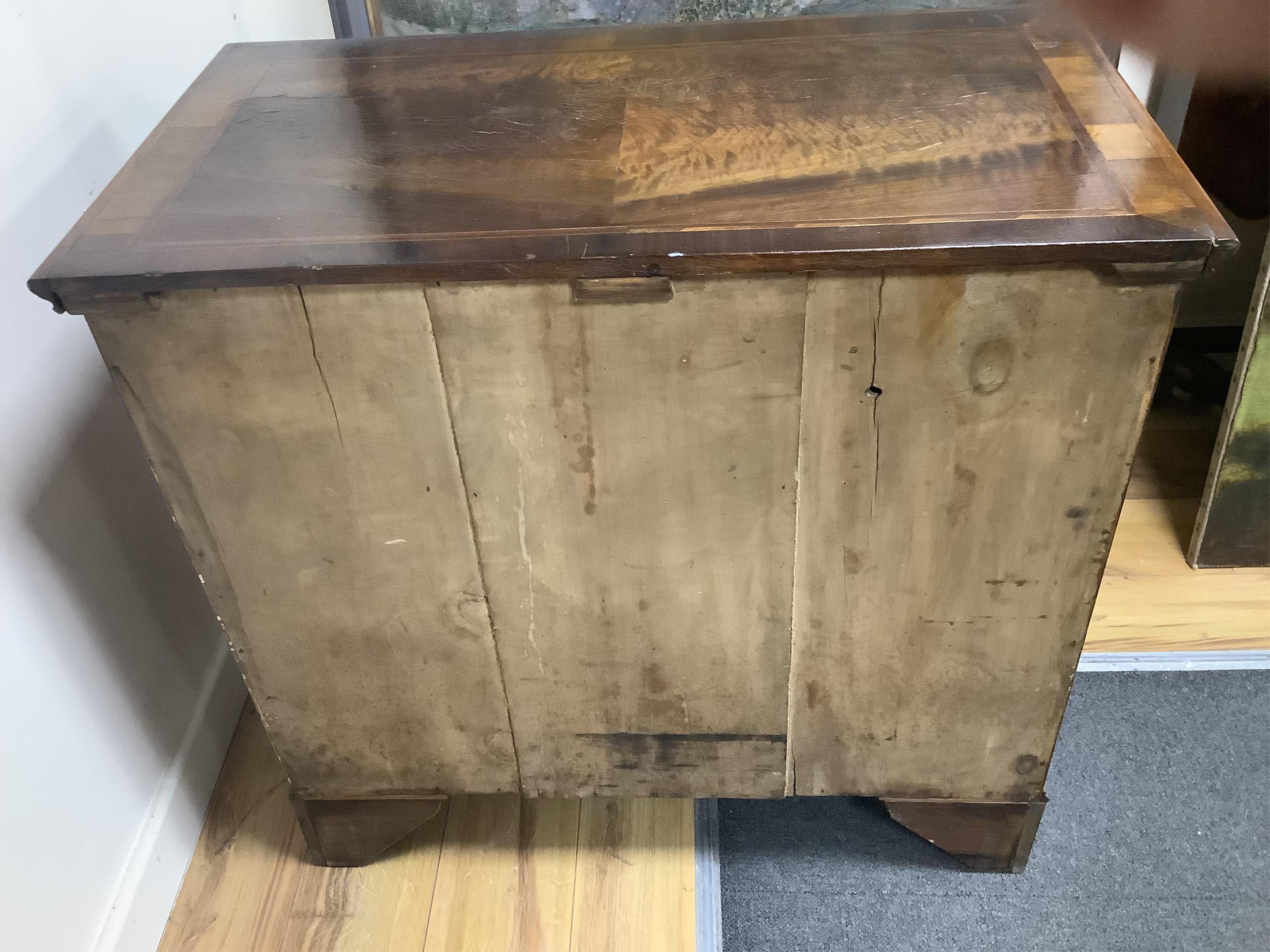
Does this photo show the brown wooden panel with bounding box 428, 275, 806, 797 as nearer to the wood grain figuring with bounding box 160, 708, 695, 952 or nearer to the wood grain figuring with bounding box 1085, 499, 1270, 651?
the wood grain figuring with bounding box 160, 708, 695, 952

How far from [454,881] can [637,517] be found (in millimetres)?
567

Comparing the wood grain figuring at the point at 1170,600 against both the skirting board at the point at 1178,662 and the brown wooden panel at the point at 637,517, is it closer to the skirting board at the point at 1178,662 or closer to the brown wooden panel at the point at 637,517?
the skirting board at the point at 1178,662

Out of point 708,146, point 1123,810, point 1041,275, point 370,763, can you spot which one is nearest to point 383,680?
point 370,763

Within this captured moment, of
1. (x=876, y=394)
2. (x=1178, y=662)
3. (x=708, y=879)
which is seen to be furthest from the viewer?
(x=1178, y=662)

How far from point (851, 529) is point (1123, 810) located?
2.08ft

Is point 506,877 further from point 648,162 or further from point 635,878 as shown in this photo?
point 648,162

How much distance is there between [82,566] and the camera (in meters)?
0.99

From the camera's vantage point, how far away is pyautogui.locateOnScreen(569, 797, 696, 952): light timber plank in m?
1.08

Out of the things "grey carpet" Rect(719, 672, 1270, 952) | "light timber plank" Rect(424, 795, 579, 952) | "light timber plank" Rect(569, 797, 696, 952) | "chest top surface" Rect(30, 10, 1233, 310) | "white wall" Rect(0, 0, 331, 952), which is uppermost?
"chest top surface" Rect(30, 10, 1233, 310)

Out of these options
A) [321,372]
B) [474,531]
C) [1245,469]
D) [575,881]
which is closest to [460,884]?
[575,881]

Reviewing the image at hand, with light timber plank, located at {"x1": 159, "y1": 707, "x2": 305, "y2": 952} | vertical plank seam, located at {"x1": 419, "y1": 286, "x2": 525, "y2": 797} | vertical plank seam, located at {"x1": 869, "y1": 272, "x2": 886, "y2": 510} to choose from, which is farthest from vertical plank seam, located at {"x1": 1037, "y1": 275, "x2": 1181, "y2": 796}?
light timber plank, located at {"x1": 159, "y1": 707, "x2": 305, "y2": 952}

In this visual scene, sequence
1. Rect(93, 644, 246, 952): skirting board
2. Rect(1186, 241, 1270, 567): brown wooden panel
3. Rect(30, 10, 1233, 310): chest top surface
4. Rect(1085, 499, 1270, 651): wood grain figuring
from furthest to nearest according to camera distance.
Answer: Rect(1085, 499, 1270, 651): wood grain figuring < Rect(1186, 241, 1270, 567): brown wooden panel < Rect(93, 644, 246, 952): skirting board < Rect(30, 10, 1233, 310): chest top surface

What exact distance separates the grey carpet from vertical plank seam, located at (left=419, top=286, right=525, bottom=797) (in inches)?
12.4

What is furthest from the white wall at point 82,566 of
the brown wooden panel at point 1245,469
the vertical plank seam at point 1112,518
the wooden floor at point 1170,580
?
the brown wooden panel at point 1245,469
